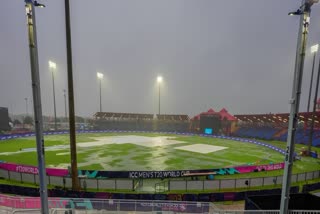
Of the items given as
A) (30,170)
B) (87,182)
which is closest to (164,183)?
(87,182)

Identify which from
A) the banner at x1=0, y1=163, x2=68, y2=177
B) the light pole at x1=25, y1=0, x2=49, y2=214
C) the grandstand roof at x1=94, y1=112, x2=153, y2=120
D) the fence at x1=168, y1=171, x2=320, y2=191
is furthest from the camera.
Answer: the grandstand roof at x1=94, y1=112, x2=153, y2=120

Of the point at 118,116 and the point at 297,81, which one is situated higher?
the point at 297,81

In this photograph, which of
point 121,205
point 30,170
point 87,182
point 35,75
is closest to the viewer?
point 35,75

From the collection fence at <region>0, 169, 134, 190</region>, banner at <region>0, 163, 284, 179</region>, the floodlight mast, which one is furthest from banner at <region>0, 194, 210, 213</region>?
banner at <region>0, 163, 284, 179</region>

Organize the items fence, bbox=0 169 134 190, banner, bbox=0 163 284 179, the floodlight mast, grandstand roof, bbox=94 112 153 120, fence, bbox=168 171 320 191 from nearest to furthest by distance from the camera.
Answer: the floodlight mast < fence, bbox=0 169 134 190 < fence, bbox=168 171 320 191 < banner, bbox=0 163 284 179 < grandstand roof, bbox=94 112 153 120

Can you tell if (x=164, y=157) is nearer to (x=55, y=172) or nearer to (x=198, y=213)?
(x=55, y=172)

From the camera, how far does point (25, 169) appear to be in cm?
1906

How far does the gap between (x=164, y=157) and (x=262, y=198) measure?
63.4 ft

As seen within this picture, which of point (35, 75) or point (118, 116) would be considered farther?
point (118, 116)

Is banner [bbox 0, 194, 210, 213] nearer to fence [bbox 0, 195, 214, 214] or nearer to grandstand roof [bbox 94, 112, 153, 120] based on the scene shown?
fence [bbox 0, 195, 214, 214]

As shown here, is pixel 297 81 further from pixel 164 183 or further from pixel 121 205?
pixel 164 183

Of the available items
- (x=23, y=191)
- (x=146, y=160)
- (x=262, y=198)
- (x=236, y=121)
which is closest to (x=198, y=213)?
(x=262, y=198)

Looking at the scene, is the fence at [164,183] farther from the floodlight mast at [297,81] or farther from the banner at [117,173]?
the floodlight mast at [297,81]

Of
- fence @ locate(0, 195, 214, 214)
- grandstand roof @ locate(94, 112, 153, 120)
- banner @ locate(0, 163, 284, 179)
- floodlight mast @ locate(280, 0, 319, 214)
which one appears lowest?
grandstand roof @ locate(94, 112, 153, 120)
